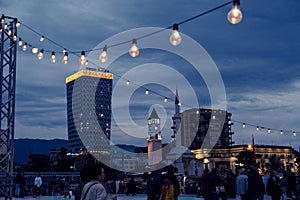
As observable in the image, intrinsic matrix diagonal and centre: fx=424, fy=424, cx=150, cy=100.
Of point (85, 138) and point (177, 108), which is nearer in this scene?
point (177, 108)

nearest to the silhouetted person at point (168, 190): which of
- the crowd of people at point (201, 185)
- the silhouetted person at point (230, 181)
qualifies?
the crowd of people at point (201, 185)

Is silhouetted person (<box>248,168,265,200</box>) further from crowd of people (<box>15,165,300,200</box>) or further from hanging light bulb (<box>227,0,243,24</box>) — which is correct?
hanging light bulb (<box>227,0,243,24</box>)

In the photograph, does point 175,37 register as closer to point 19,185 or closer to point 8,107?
point 8,107

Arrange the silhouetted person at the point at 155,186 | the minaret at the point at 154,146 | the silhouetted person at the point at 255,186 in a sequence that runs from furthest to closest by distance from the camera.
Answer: the minaret at the point at 154,146 < the silhouetted person at the point at 255,186 < the silhouetted person at the point at 155,186

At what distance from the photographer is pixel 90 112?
597 feet

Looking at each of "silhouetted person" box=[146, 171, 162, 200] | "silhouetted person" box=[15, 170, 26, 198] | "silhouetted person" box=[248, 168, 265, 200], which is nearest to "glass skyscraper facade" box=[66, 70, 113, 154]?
"silhouetted person" box=[15, 170, 26, 198]

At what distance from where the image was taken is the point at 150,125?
273ft

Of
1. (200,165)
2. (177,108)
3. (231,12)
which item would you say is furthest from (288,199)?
(177,108)

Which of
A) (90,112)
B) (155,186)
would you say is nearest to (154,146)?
(155,186)

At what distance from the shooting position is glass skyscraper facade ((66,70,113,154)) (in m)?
179

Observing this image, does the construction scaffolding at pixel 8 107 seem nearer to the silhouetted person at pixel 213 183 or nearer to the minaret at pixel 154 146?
the silhouetted person at pixel 213 183

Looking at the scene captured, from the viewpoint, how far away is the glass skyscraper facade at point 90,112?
17862 centimetres

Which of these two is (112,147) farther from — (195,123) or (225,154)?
(225,154)

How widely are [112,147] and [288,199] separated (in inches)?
7009
